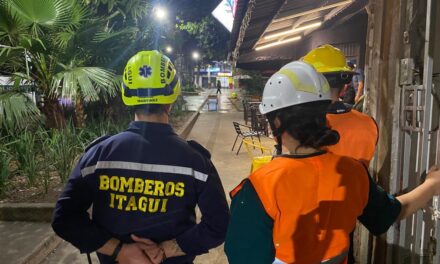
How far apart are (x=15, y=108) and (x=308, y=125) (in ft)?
16.0

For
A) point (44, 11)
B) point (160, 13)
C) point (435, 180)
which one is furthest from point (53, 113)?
point (160, 13)

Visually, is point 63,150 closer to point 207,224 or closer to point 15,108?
point 15,108

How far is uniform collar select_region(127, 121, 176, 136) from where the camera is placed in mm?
1725

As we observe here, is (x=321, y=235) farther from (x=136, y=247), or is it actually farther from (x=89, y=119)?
(x=89, y=119)

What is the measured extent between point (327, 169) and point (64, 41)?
17.2 ft

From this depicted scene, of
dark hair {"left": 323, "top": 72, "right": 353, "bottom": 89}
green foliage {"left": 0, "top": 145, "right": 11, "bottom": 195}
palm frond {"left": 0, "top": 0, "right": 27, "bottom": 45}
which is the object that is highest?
palm frond {"left": 0, "top": 0, "right": 27, "bottom": 45}

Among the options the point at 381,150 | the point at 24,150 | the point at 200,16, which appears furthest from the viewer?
the point at 200,16

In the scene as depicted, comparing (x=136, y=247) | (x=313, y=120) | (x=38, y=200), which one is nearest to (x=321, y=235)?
(x=313, y=120)

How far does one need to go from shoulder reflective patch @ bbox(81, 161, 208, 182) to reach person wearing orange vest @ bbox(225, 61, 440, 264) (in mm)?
399

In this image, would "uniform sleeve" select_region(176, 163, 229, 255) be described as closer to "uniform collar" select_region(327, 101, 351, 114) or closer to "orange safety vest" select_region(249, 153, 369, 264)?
"orange safety vest" select_region(249, 153, 369, 264)

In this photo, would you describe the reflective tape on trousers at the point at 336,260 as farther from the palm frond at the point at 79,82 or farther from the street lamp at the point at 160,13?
the street lamp at the point at 160,13

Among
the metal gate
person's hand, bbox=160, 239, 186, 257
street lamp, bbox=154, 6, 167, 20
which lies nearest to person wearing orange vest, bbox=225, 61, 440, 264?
person's hand, bbox=160, 239, 186, 257

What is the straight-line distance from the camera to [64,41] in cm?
548

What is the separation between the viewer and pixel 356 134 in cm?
217
